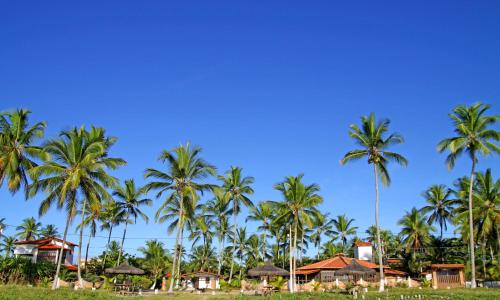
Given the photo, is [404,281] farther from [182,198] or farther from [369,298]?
[182,198]

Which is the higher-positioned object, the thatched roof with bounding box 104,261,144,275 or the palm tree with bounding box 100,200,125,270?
the palm tree with bounding box 100,200,125,270

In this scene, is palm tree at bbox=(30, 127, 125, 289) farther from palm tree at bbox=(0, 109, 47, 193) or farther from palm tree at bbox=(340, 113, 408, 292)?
palm tree at bbox=(340, 113, 408, 292)

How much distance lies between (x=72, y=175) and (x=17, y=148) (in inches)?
146

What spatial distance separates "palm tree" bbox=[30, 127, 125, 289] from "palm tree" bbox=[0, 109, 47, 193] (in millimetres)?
867

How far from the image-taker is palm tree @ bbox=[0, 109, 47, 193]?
25266 mm

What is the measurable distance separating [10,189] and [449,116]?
1215 inches

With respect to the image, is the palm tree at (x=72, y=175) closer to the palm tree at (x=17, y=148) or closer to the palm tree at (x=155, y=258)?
the palm tree at (x=17, y=148)

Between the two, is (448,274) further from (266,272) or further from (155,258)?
(155,258)

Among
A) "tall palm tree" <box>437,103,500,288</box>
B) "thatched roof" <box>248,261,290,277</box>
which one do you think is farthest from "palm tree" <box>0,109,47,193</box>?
"tall palm tree" <box>437,103,500,288</box>

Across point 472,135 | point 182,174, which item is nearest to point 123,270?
point 182,174

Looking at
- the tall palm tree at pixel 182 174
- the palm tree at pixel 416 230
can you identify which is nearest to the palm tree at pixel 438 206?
the palm tree at pixel 416 230

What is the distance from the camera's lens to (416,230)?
44.2 m

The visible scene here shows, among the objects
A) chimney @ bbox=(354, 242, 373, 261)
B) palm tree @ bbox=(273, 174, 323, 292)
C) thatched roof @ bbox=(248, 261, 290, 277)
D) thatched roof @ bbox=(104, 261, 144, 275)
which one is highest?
palm tree @ bbox=(273, 174, 323, 292)

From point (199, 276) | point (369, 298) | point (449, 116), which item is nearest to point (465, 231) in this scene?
point (449, 116)
